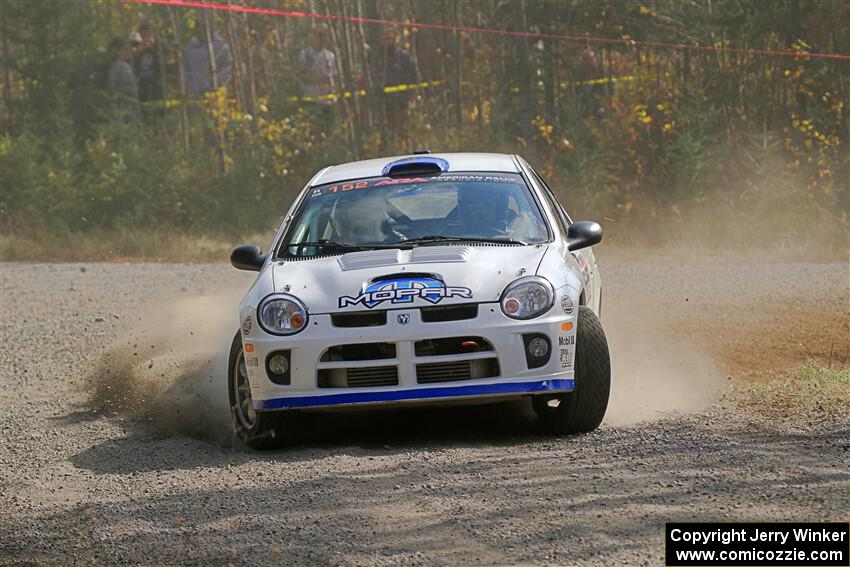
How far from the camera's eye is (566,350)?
7.42 metres

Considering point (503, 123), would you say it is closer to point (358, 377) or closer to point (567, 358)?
point (567, 358)

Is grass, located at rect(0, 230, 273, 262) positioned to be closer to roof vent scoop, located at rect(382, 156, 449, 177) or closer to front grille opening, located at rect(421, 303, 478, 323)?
roof vent scoop, located at rect(382, 156, 449, 177)

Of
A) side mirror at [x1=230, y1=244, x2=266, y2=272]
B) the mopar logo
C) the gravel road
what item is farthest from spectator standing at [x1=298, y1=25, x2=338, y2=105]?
the mopar logo

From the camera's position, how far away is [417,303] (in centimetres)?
731

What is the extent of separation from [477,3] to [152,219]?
7.66 m

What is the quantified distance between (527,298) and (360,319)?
890mm

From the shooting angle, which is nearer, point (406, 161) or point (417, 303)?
point (417, 303)

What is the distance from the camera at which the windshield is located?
27.2ft

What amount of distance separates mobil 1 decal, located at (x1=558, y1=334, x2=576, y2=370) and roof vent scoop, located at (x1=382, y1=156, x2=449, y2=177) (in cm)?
189

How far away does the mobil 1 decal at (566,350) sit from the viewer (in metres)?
7.40

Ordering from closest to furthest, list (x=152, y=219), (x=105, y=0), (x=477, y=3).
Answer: (x=152, y=219) < (x=477, y=3) < (x=105, y=0)

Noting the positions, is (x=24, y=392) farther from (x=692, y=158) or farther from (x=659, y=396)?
(x=692, y=158)

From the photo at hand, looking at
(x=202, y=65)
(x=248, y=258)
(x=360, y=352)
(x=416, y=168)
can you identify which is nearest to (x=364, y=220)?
(x=416, y=168)

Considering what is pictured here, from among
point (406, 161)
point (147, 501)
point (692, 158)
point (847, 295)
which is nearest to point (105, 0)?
point (692, 158)
